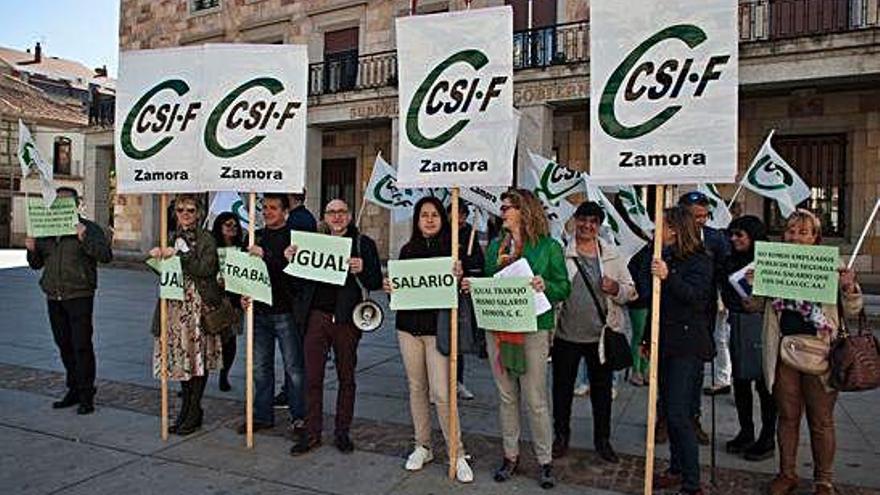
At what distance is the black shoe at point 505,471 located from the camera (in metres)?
4.41

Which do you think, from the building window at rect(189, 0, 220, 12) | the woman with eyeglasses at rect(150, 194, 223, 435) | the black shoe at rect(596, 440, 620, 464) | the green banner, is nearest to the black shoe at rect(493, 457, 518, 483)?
the black shoe at rect(596, 440, 620, 464)

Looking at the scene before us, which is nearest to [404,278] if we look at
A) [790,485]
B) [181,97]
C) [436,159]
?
[436,159]

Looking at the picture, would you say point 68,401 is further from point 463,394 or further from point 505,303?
point 505,303

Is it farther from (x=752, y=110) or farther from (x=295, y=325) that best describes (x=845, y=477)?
(x=752, y=110)

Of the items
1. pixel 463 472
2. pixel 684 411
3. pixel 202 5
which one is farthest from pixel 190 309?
pixel 202 5

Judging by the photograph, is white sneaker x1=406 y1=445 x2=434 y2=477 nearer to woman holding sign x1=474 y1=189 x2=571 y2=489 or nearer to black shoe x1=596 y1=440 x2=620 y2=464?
woman holding sign x1=474 y1=189 x2=571 y2=489

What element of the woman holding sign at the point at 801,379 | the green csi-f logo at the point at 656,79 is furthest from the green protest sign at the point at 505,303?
the woman holding sign at the point at 801,379

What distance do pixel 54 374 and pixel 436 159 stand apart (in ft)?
17.3

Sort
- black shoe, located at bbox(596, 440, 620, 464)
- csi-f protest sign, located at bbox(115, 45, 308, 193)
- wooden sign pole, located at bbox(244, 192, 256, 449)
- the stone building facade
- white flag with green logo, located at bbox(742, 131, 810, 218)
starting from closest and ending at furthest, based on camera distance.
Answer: black shoe, located at bbox(596, 440, 620, 464) < wooden sign pole, located at bbox(244, 192, 256, 449) < csi-f protest sign, located at bbox(115, 45, 308, 193) < white flag with green logo, located at bbox(742, 131, 810, 218) < the stone building facade

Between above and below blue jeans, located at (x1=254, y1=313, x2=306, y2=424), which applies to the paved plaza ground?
below

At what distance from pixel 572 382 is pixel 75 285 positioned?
434 cm

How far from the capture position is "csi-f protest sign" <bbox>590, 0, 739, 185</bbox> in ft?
13.0

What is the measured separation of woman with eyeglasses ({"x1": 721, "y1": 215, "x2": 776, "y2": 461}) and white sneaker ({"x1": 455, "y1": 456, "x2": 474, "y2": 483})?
2112mm

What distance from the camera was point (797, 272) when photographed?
4012mm
